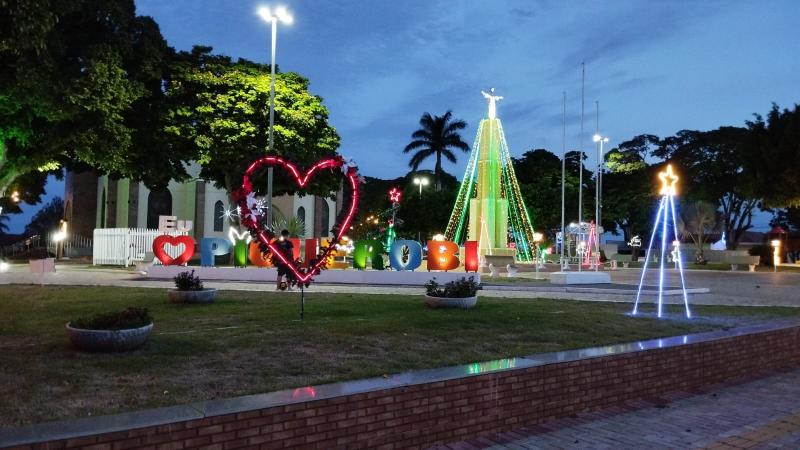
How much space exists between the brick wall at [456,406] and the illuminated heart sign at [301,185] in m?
5.64

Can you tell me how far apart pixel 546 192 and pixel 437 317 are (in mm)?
52481

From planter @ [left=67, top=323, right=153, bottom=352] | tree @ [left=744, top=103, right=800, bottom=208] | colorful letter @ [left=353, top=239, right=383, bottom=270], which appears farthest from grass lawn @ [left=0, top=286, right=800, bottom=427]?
tree @ [left=744, top=103, right=800, bottom=208]

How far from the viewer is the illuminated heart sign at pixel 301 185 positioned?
11.0 metres

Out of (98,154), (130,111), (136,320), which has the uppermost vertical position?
(130,111)

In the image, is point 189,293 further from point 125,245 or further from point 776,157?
point 776,157

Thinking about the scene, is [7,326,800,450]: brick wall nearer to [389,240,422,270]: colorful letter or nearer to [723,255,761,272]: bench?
[389,240,422,270]: colorful letter

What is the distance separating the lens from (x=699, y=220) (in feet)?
177

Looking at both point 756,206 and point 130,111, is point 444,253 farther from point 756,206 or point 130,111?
point 756,206

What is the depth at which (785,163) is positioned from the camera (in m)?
38.0

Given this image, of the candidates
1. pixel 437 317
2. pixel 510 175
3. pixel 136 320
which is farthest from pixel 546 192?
pixel 136 320

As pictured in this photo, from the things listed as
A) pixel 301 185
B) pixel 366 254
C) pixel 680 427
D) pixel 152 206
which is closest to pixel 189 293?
pixel 301 185

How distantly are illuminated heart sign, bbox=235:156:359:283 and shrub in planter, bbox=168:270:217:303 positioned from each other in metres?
2.41

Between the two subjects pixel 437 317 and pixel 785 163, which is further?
pixel 785 163

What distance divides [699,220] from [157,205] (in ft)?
147
